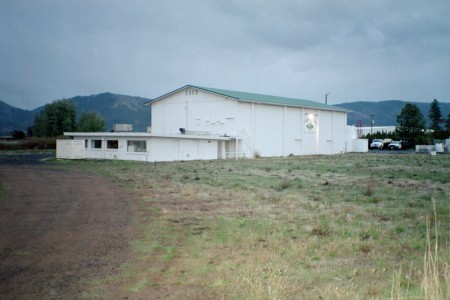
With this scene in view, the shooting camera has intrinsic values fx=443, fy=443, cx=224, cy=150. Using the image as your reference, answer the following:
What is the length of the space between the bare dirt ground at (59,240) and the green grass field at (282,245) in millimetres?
364

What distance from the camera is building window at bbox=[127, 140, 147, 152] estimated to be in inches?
1421

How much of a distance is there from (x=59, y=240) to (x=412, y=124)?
70.9 m

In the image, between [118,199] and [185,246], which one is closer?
[185,246]

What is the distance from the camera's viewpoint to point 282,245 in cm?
762

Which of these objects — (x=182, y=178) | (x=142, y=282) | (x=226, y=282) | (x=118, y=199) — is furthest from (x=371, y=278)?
(x=182, y=178)

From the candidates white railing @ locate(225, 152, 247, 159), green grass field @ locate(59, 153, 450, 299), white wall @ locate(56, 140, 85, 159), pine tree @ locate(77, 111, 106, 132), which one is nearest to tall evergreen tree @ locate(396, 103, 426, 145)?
white railing @ locate(225, 152, 247, 159)

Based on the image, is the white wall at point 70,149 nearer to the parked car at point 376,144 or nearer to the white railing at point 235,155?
the white railing at point 235,155

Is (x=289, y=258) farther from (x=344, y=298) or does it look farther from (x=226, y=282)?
(x=344, y=298)

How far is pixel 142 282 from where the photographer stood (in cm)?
581

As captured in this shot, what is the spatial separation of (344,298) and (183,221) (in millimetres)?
5500

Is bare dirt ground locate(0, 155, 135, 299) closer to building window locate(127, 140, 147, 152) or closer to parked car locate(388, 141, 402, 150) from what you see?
building window locate(127, 140, 147, 152)

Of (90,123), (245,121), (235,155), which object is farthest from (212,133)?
(90,123)

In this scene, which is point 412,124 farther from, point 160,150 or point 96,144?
point 96,144

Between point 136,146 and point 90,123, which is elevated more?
point 90,123
